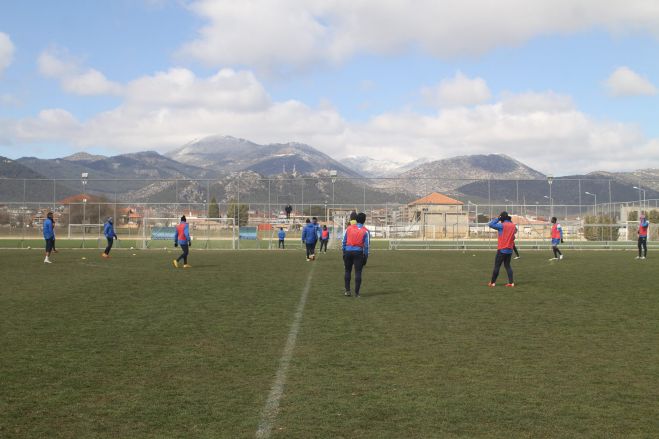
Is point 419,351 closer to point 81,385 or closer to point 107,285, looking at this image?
point 81,385

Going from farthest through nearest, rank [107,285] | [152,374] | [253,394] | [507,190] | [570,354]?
[507,190]
[107,285]
[570,354]
[152,374]
[253,394]

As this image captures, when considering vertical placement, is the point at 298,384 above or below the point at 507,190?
below

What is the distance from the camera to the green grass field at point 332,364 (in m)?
5.72

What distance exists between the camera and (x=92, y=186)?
6381 centimetres

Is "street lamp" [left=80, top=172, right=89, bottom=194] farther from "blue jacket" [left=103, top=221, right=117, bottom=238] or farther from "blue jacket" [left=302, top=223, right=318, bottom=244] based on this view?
"blue jacket" [left=302, top=223, right=318, bottom=244]

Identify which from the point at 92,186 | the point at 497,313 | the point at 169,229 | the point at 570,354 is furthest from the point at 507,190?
the point at 570,354

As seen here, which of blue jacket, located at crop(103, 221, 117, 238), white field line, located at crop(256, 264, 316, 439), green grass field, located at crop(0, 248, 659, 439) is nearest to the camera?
white field line, located at crop(256, 264, 316, 439)

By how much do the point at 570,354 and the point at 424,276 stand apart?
12852 millimetres

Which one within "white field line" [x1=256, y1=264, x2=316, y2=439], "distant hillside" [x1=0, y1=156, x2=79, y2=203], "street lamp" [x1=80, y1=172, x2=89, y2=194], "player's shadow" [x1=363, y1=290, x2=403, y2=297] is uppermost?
"street lamp" [x1=80, y1=172, x2=89, y2=194]

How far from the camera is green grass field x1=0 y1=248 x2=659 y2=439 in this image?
18.8 ft

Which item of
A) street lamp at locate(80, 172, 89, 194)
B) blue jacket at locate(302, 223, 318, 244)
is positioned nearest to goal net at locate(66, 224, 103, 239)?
street lamp at locate(80, 172, 89, 194)

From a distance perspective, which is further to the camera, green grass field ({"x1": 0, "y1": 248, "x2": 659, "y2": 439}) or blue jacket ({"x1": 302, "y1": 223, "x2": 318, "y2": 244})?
blue jacket ({"x1": 302, "y1": 223, "x2": 318, "y2": 244})

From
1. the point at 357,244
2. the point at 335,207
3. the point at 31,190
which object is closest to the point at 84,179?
the point at 31,190

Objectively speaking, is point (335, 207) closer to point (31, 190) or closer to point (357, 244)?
point (31, 190)
